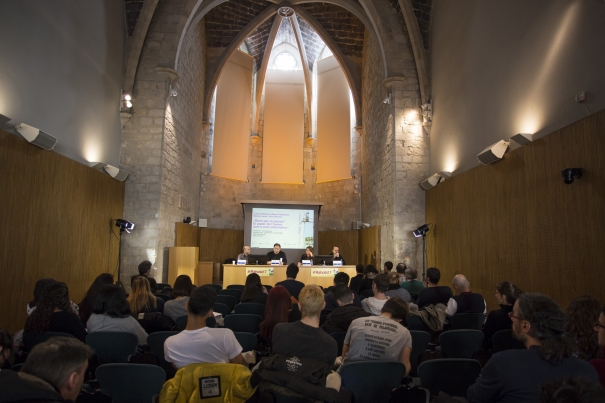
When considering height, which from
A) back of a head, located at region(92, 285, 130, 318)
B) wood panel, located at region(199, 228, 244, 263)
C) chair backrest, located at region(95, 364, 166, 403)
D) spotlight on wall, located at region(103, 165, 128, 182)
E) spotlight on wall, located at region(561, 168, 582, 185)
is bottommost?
chair backrest, located at region(95, 364, 166, 403)

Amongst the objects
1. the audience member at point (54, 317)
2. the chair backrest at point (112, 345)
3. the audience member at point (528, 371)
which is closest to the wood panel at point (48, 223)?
the audience member at point (54, 317)

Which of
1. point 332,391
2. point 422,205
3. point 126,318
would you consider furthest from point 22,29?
point 422,205

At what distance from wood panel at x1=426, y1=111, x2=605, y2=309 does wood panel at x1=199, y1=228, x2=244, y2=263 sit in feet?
27.2

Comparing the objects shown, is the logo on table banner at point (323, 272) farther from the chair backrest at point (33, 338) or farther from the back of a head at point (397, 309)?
the chair backrest at point (33, 338)

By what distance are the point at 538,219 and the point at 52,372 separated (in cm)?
575

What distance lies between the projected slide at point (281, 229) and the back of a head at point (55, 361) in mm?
11185

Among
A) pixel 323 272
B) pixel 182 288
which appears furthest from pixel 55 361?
pixel 323 272

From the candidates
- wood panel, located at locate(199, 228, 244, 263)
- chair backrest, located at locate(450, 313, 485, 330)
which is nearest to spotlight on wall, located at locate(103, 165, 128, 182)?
wood panel, located at locate(199, 228, 244, 263)

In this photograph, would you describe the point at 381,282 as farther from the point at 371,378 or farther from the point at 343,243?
the point at 343,243

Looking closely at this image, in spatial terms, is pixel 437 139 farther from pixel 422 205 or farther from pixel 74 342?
pixel 74 342

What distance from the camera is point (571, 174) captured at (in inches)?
192

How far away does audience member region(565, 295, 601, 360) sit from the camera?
2.30 metres

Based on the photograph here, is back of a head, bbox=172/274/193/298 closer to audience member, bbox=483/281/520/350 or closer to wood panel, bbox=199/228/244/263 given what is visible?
audience member, bbox=483/281/520/350

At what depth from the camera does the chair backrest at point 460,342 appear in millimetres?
3494
